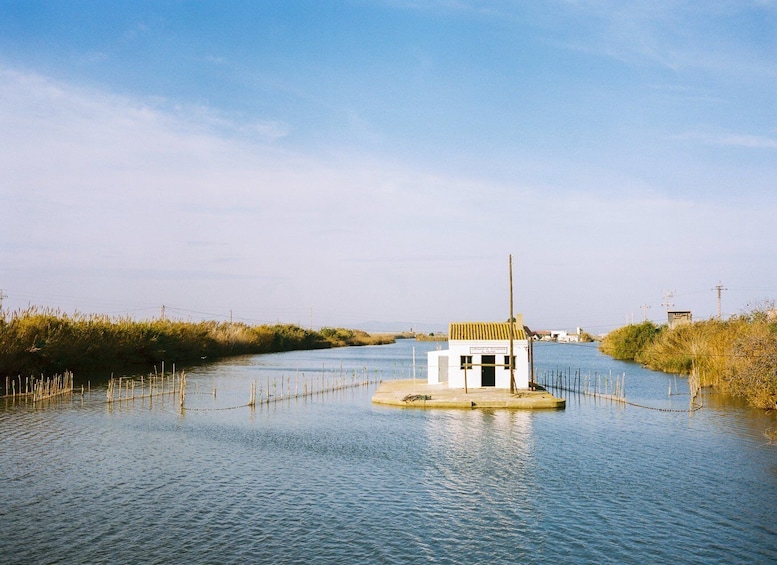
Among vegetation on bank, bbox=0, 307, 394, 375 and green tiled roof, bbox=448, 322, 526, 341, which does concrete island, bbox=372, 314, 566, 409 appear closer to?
green tiled roof, bbox=448, 322, 526, 341

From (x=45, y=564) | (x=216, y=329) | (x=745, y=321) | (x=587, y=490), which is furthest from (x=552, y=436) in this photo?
(x=216, y=329)

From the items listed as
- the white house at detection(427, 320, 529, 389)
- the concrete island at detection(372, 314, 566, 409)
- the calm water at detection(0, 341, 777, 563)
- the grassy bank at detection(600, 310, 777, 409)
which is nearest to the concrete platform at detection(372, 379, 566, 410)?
the concrete island at detection(372, 314, 566, 409)

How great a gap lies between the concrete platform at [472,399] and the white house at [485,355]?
128cm

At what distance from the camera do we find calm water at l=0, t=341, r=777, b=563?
18297 mm

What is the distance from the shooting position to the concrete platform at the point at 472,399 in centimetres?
4275

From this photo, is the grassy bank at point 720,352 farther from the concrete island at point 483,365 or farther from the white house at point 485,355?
the white house at point 485,355

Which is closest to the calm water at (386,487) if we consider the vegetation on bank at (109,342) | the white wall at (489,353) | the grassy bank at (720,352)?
the grassy bank at (720,352)

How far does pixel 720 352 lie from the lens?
55.6 m

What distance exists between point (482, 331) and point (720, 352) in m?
21.7

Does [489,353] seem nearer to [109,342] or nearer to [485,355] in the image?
[485,355]

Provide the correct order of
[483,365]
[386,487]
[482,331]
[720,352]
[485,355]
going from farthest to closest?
[720,352] → [482,331] → [485,355] → [483,365] → [386,487]

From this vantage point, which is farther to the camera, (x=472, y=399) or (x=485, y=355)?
(x=485, y=355)

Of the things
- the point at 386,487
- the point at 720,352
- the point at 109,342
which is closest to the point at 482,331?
the point at 720,352

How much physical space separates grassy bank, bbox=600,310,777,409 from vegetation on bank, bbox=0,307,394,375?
52691 millimetres
